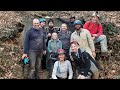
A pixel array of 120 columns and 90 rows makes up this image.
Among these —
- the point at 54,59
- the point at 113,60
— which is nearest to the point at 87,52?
the point at 54,59

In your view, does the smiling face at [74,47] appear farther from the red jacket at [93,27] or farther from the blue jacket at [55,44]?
the red jacket at [93,27]

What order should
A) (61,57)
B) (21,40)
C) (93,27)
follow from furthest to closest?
(21,40), (93,27), (61,57)

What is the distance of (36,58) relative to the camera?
37.1ft

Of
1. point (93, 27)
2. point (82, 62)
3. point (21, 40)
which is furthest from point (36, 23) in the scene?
point (21, 40)

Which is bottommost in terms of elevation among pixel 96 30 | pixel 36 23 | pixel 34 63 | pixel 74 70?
pixel 74 70

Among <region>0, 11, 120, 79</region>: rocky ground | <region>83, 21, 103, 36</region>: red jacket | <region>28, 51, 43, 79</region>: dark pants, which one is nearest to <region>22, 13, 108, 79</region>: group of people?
<region>28, 51, 43, 79</region>: dark pants

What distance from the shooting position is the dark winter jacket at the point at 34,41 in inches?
438

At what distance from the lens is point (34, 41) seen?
11219 mm

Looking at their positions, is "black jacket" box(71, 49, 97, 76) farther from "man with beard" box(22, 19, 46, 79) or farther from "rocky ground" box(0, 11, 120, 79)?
"rocky ground" box(0, 11, 120, 79)

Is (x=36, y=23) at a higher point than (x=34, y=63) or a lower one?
higher

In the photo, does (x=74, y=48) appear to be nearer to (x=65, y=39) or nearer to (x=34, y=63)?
(x=65, y=39)

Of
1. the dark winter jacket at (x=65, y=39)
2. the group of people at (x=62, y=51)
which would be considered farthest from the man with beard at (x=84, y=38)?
the dark winter jacket at (x=65, y=39)

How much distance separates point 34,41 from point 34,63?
61 cm
